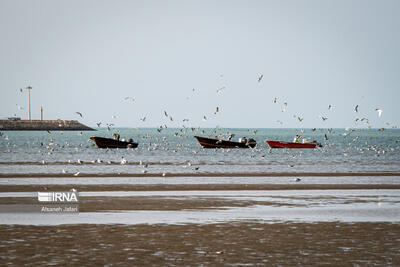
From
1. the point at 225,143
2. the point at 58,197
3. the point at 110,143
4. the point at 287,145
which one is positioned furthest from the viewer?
the point at 287,145

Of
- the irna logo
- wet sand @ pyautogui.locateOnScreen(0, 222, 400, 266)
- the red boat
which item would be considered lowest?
the red boat

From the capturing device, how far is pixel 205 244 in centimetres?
1506

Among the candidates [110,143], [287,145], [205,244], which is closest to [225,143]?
[287,145]

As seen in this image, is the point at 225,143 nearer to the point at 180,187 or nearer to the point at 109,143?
the point at 109,143

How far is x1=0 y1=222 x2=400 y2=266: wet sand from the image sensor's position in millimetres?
13211

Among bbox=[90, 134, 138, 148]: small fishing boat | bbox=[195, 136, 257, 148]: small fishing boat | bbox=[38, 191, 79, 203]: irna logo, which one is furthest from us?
bbox=[90, 134, 138, 148]: small fishing boat

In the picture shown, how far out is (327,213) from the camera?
819 inches

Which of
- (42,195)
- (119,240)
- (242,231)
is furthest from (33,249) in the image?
(42,195)

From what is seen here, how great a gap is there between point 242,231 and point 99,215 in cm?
520

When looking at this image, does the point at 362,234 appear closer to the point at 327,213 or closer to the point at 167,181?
the point at 327,213

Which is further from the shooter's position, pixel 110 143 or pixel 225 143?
pixel 110 143

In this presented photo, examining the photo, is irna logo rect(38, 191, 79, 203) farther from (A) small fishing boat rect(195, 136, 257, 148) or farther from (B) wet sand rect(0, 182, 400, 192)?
(A) small fishing boat rect(195, 136, 257, 148)

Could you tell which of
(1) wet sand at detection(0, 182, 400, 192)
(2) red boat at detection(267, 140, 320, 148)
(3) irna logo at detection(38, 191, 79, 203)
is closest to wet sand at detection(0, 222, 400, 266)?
(3) irna logo at detection(38, 191, 79, 203)

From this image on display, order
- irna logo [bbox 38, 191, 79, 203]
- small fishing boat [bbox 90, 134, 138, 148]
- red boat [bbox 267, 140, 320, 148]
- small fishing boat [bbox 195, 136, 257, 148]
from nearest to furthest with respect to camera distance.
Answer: irna logo [bbox 38, 191, 79, 203] → small fishing boat [bbox 195, 136, 257, 148] → small fishing boat [bbox 90, 134, 138, 148] → red boat [bbox 267, 140, 320, 148]
